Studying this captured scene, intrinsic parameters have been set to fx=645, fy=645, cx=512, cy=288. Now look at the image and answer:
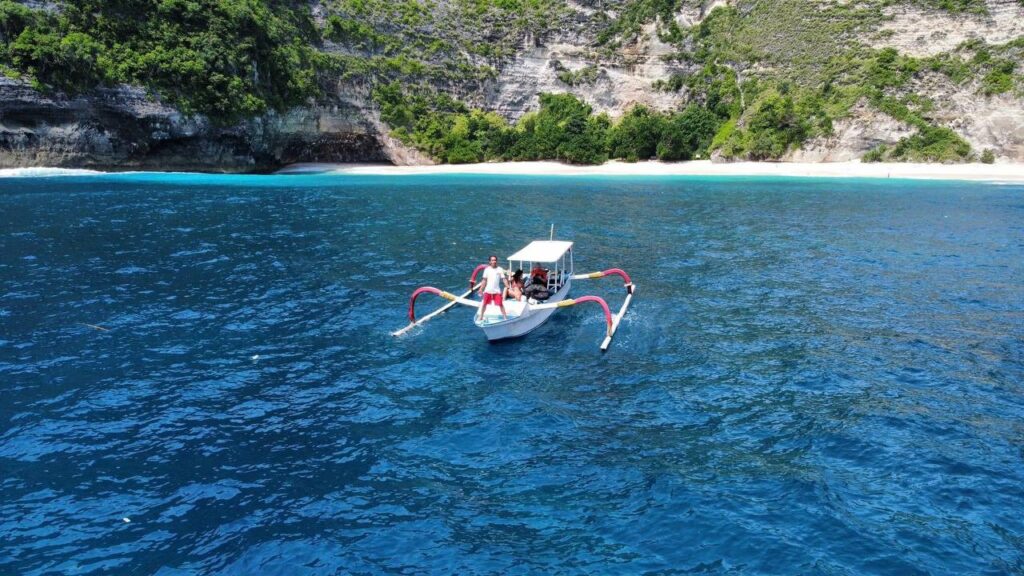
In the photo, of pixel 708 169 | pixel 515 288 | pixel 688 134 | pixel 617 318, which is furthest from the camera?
pixel 688 134

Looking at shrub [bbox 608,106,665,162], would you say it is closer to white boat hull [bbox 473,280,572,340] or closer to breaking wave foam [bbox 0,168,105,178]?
breaking wave foam [bbox 0,168,105,178]

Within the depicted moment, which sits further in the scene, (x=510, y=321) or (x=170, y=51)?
(x=170, y=51)

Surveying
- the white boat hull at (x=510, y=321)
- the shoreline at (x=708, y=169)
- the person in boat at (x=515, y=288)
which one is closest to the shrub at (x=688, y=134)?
the shoreline at (x=708, y=169)

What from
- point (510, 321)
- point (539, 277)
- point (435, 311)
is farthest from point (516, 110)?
point (510, 321)

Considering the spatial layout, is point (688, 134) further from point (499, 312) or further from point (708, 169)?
point (499, 312)

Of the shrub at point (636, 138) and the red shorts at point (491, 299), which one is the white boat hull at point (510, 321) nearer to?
the red shorts at point (491, 299)

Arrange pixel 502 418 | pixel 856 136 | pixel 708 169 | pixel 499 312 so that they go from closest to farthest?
pixel 502 418, pixel 499 312, pixel 856 136, pixel 708 169

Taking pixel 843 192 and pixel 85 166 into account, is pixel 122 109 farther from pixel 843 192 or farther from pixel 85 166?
pixel 843 192

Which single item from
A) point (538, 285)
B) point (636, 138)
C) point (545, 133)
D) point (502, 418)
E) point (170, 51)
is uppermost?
point (170, 51)

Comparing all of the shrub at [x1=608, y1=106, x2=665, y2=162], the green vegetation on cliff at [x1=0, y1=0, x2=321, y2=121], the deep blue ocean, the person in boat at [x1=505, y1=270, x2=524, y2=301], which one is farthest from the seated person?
the shrub at [x1=608, y1=106, x2=665, y2=162]
